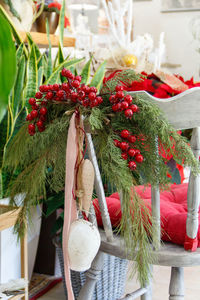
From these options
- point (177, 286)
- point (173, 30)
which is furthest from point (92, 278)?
point (173, 30)

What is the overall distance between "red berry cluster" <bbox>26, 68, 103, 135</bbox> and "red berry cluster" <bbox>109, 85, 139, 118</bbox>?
0.03 m

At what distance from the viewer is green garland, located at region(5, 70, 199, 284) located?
66cm

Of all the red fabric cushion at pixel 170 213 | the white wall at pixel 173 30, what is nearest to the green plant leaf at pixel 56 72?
the red fabric cushion at pixel 170 213

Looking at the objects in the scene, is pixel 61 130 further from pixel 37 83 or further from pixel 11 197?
pixel 37 83

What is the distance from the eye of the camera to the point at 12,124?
4.39 ft

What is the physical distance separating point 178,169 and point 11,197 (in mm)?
701

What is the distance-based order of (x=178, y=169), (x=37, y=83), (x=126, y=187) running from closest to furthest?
(x=126, y=187)
(x=178, y=169)
(x=37, y=83)

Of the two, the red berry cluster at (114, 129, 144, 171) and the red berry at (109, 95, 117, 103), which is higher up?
the red berry at (109, 95, 117, 103)

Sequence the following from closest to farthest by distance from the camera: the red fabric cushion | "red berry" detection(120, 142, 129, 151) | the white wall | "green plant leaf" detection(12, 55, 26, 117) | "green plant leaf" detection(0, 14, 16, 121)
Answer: "green plant leaf" detection(0, 14, 16, 121), "red berry" detection(120, 142, 129, 151), the red fabric cushion, "green plant leaf" detection(12, 55, 26, 117), the white wall

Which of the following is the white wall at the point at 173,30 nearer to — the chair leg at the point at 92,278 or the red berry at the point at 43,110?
the chair leg at the point at 92,278

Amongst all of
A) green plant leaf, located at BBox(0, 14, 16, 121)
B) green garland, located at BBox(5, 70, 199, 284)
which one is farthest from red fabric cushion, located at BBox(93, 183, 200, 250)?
green plant leaf, located at BBox(0, 14, 16, 121)

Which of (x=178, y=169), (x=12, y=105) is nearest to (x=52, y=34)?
(x=12, y=105)

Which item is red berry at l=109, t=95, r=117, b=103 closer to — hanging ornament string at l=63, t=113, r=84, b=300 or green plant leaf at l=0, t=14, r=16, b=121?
hanging ornament string at l=63, t=113, r=84, b=300

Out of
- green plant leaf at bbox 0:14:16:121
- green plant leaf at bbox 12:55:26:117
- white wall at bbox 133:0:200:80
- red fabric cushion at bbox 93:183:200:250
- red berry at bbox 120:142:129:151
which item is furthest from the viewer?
white wall at bbox 133:0:200:80
